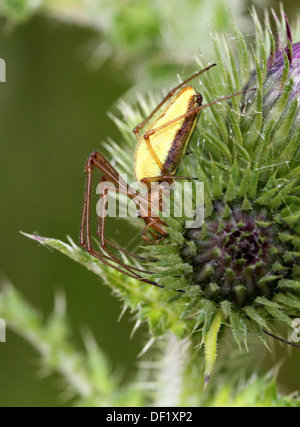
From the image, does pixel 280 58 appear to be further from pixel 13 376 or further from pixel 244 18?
pixel 13 376

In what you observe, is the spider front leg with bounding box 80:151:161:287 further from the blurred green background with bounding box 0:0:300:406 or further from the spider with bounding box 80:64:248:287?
the blurred green background with bounding box 0:0:300:406

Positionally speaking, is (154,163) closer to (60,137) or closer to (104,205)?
(104,205)

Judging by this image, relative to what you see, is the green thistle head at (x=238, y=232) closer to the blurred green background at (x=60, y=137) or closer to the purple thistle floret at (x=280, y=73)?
the purple thistle floret at (x=280, y=73)

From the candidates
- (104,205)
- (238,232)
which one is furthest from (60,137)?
(238,232)

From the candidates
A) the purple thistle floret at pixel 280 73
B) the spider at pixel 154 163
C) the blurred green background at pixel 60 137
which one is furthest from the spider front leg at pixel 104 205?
the blurred green background at pixel 60 137

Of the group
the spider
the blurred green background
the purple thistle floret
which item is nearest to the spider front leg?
the spider

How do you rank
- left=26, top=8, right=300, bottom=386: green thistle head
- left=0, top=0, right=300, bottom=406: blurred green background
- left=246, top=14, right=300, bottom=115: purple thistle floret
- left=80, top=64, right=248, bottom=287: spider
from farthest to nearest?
left=0, top=0, right=300, bottom=406: blurred green background < left=80, top=64, right=248, bottom=287: spider < left=246, top=14, right=300, bottom=115: purple thistle floret < left=26, top=8, right=300, bottom=386: green thistle head
